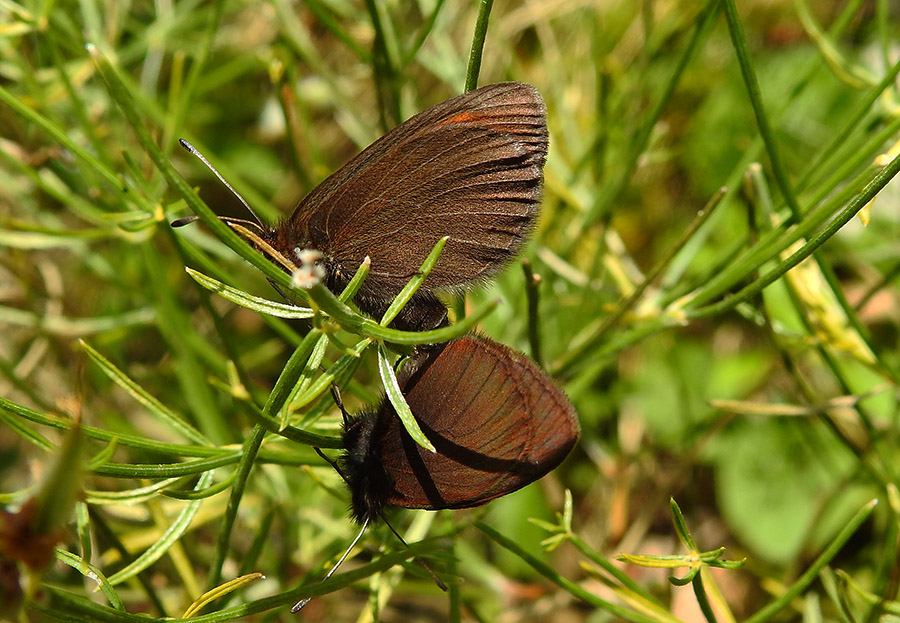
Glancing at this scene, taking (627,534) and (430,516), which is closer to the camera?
(430,516)

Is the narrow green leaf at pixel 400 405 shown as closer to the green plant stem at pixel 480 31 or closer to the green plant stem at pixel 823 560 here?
the green plant stem at pixel 480 31

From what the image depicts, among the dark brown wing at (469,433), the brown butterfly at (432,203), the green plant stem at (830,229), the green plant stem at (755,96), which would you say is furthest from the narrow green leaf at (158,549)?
the green plant stem at (755,96)

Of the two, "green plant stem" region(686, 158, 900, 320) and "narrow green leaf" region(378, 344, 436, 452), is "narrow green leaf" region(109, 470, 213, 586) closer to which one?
"narrow green leaf" region(378, 344, 436, 452)

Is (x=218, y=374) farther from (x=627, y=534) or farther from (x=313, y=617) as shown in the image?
(x=627, y=534)

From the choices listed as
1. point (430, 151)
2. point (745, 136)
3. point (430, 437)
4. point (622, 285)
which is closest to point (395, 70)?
Answer: point (430, 151)

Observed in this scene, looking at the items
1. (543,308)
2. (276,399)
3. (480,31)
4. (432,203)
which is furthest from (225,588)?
(543,308)

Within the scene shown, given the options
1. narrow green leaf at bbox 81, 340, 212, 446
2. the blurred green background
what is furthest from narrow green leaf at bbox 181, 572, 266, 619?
narrow green leaf at bbox 81, 340, 212, 446
